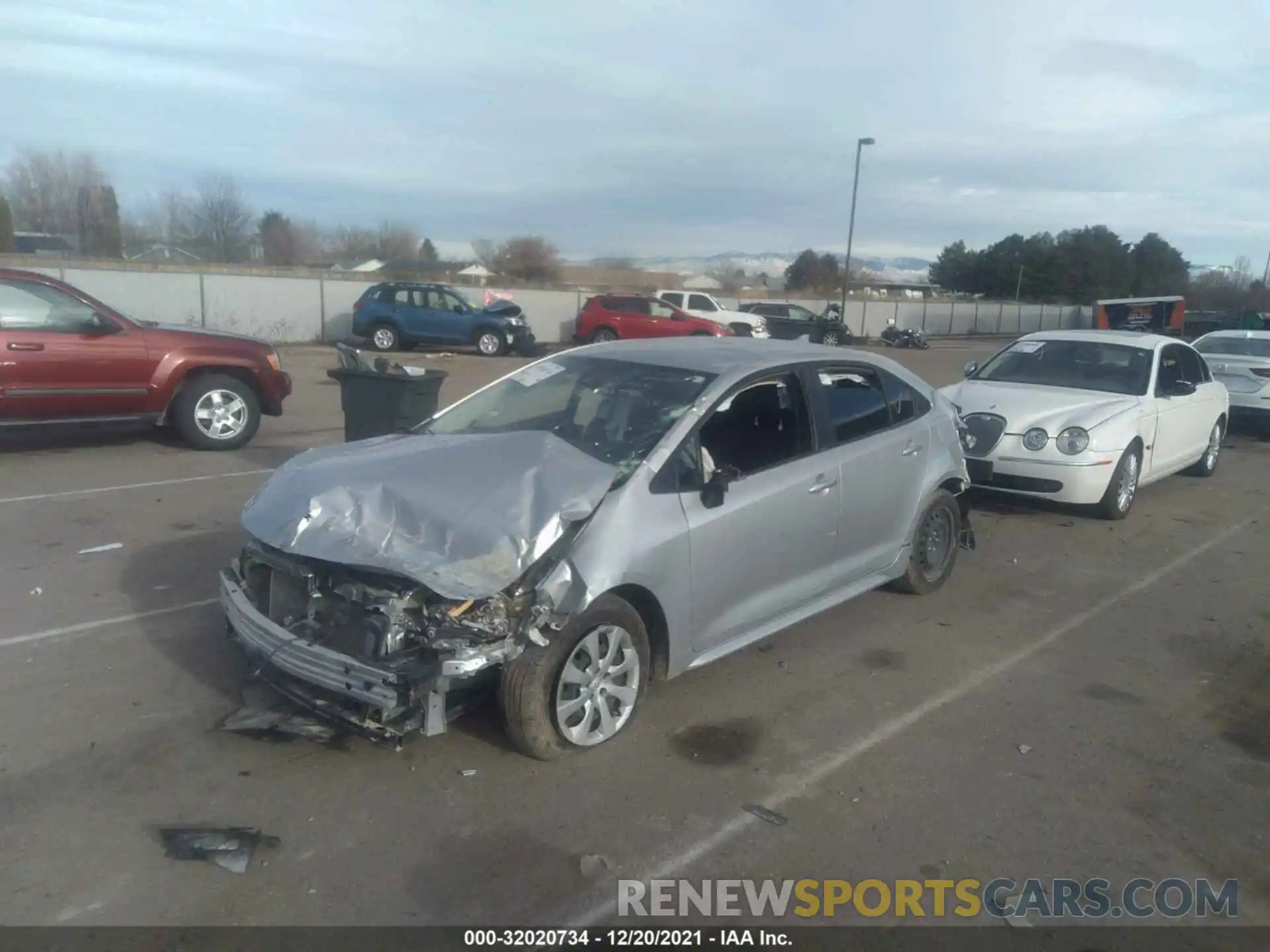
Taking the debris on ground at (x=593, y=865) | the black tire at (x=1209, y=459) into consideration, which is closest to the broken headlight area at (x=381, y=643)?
the debris on ground at (x=593, y=865)

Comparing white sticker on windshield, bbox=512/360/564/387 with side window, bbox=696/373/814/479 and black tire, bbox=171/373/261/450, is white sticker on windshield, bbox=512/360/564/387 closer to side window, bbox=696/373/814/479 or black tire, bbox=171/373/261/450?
side window, bbox=696/373/814/479

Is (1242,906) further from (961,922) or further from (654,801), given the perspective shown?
(654,801)

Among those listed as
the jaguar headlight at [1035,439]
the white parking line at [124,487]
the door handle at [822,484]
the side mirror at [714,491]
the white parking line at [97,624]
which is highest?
the side mirror at [714,491]

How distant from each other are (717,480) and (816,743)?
4.09ft

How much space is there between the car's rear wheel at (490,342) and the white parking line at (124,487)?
1742 cm

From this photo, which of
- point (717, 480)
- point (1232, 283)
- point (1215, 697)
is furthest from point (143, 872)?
point (1232, 283)

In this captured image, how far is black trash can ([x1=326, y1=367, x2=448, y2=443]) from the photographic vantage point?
813cm

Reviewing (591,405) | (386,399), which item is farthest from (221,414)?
(591,405)

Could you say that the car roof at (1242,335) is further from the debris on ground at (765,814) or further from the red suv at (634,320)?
the red suv at (634,320)

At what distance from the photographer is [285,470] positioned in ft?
15.7

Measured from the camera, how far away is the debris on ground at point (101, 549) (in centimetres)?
681

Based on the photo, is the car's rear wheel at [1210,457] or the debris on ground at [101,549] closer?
the debris on ground at [101,549]

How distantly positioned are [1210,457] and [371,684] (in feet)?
34.9

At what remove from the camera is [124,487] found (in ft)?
28.8
